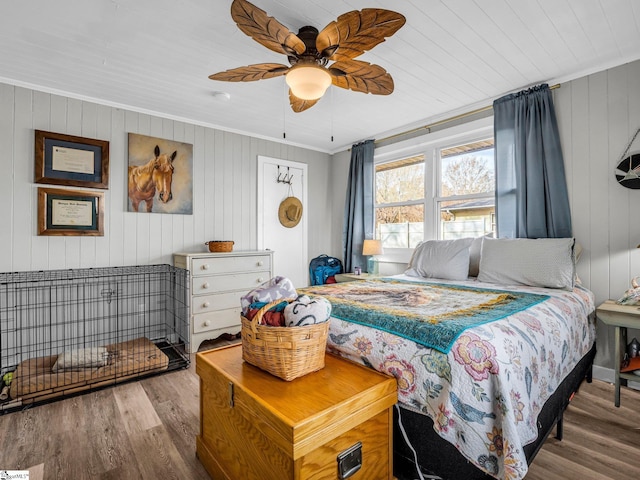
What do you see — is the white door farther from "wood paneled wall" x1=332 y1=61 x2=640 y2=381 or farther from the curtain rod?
"wood paneled wall" x1=332 y1=61 x2=640 y2=381

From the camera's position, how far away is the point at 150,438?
1826 millimetres

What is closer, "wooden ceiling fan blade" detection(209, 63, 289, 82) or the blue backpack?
"wooden ceiling fan blade" detection(209, 63, 289, 82)

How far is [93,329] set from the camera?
3061 millimetres

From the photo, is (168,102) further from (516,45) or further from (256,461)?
(256,461)

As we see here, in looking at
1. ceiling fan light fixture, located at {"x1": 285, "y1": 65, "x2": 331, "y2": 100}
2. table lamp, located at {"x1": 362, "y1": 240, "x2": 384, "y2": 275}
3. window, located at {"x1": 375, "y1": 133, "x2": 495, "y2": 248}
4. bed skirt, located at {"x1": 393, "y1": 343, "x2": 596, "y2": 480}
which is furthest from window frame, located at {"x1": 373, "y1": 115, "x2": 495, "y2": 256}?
bed skirt, located at {"x1": 393, "y1": 343, "x2": 596, "y2": 480}

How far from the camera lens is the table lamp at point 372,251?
3.96 metres

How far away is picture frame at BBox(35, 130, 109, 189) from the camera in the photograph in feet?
9.16

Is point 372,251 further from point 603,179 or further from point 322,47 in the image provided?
point 322,47

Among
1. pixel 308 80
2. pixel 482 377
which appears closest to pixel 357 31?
pixel 308 80

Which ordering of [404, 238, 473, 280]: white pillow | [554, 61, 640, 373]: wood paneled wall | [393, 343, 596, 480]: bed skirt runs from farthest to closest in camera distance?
[404, 238, 473, 280]: white pillow
[554, 61, 640, 373]: wood paneled wall
[393, 343, 596, 480]: bed skirt

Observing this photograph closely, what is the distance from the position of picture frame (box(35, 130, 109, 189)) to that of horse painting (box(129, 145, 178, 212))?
0.78 feet

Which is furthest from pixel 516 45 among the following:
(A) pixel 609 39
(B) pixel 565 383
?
(B) pixel 565 383

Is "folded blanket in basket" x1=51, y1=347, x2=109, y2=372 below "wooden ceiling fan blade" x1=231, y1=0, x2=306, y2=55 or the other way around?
below

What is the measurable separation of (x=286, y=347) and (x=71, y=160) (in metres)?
A: 2.87
